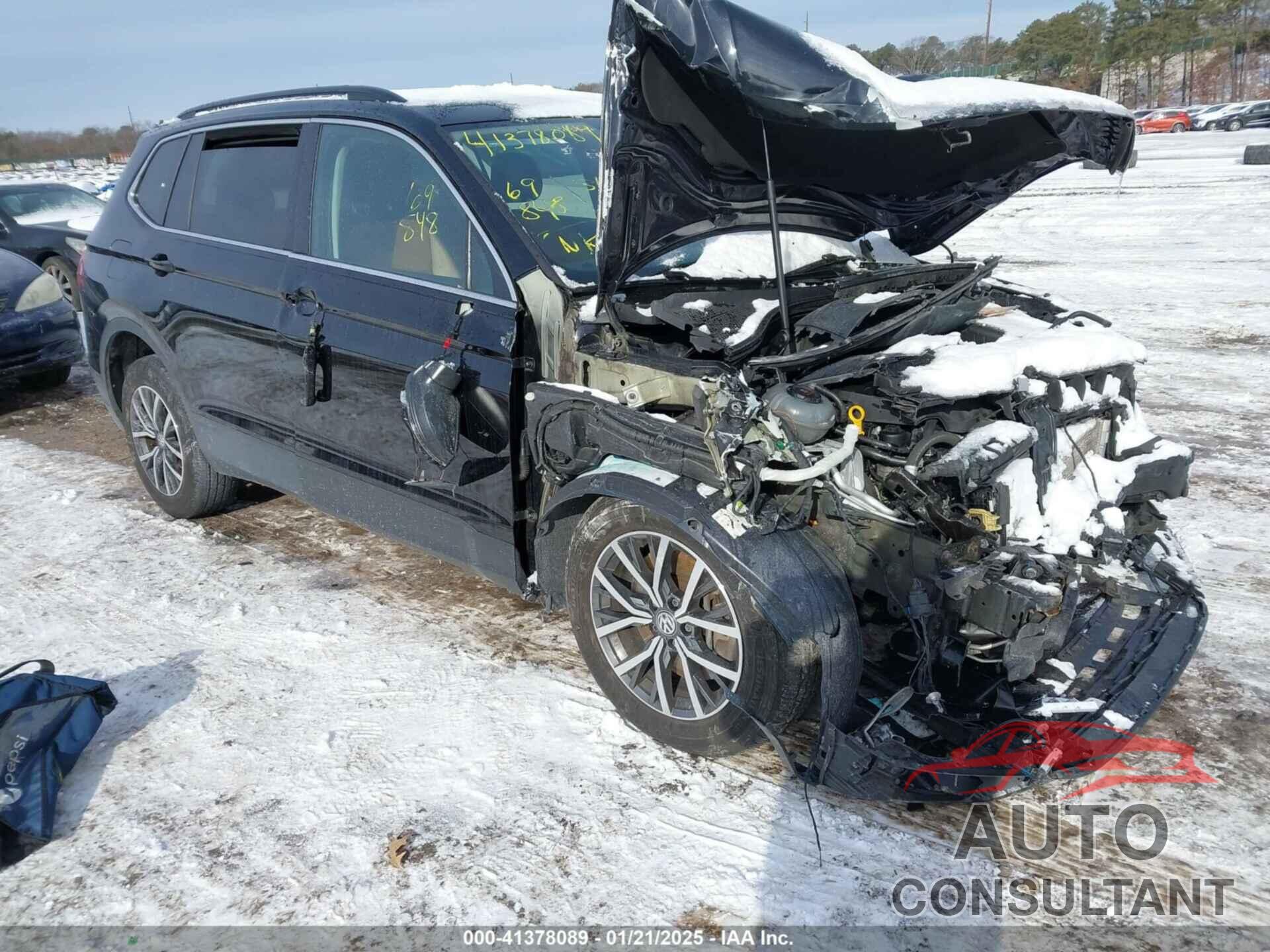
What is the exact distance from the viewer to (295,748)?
3240mm

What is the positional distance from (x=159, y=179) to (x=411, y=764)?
353 cm

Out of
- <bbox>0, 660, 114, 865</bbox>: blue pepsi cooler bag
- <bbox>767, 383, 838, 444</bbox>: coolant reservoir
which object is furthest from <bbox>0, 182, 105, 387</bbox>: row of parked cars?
<bbox>767, 383, 838, 444</bbox>: coolant reservoir

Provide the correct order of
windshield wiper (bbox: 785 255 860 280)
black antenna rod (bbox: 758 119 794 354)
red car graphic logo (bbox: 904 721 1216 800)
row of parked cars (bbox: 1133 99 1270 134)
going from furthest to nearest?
row of parked cars (bbox: 1133 99 1270 134)
windshield wiper (bbox: 785 255 860 280)
black antenna rod (bbox: 758 119 794 354)
red car graphic logo (bbox: 904 721 1216 800)

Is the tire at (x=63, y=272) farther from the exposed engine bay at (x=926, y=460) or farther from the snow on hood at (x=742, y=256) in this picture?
the exposed engine bay at (x=926, y=460)

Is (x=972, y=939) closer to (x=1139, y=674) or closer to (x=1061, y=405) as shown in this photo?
(x=1139, y=674)

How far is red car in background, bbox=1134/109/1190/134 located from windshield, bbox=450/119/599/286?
39897mm

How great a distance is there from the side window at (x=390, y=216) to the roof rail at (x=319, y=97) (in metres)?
0.19

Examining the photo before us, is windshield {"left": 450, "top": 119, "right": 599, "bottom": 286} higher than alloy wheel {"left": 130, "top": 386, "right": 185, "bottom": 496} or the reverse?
higher

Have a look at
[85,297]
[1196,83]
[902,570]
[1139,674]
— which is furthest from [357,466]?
[1196,83]

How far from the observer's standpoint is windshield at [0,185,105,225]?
1170cm

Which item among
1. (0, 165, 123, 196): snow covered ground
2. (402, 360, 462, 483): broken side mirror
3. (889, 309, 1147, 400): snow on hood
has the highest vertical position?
(0, 165, 123, 196): snow covered ground

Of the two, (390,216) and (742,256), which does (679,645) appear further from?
(390,216)

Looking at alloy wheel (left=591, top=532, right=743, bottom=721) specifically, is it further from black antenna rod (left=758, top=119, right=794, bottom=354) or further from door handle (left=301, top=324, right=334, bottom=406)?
door handle (left=301, top=324, right=334, bottom=406)

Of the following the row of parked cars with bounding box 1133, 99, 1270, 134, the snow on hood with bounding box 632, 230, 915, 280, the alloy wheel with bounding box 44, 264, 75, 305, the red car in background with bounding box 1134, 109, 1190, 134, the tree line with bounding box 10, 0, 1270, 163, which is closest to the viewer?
the snow on hood with bounding box 632, 230, 915, 280
